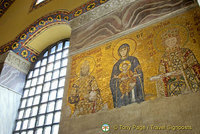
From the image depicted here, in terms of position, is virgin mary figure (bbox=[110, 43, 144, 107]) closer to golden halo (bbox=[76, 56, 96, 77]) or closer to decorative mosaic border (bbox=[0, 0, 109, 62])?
golden halo (bbox=[76, 56, 96, 77])

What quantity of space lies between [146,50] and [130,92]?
1024mm

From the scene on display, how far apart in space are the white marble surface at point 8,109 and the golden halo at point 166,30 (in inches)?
213

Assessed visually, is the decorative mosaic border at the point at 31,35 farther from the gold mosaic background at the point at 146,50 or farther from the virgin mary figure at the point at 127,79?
the virgin mary figure at the point at 127,79

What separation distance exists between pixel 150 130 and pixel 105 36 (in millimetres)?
2872

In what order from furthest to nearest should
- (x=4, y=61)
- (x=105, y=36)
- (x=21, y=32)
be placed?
(x=21, y=32) → (x=4, y=61) → (x=105, y=36)

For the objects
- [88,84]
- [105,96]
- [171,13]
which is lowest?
[105,96]

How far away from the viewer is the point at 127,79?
4555mm

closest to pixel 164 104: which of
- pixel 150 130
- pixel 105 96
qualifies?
pixel 150 130

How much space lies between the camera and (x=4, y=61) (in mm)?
7777

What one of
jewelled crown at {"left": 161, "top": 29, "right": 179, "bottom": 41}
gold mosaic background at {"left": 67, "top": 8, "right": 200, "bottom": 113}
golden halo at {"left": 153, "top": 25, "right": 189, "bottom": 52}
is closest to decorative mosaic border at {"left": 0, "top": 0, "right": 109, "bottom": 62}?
gold mosaic background at {"left": 67, "top": 8, "right": 200, "bottom": 113}

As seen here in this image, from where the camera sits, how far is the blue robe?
4.21 metres

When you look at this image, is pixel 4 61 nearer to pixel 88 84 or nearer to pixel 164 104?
pixel 88 84

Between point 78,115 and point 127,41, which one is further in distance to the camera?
A: point 127,41

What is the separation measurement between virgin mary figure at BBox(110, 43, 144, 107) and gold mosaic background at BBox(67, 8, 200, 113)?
95mm
